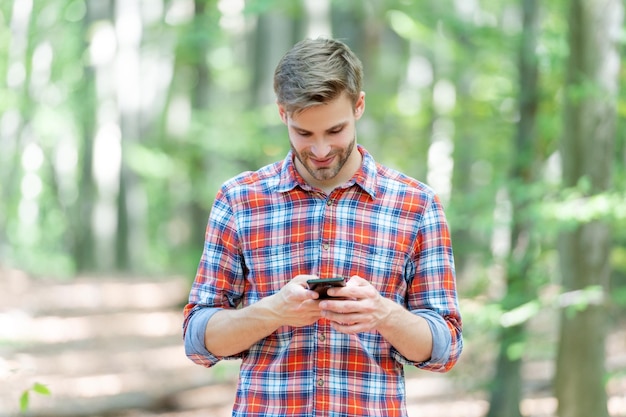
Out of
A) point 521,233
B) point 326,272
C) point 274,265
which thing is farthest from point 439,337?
point 521,233

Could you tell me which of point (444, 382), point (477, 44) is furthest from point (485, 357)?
point (477, 44)

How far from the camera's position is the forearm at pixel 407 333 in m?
2.49

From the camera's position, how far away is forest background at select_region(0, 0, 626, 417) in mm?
5922

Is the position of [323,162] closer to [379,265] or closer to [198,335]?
[379,265]

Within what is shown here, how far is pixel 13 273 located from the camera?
14477mm

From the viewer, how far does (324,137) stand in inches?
103

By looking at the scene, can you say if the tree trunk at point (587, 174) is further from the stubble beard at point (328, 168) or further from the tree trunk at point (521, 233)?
the stubble beard at point (328, 168)

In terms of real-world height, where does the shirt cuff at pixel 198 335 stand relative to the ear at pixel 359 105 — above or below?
below

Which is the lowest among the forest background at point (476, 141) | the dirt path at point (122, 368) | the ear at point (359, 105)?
the dirt path at point (122, 368)

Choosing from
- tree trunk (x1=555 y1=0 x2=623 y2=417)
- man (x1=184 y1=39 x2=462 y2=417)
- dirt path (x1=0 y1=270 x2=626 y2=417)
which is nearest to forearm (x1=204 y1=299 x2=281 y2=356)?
man (x1=184 y1=39 x2=462 y2=417)

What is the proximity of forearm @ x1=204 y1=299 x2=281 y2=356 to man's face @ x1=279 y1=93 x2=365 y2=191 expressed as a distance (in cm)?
43

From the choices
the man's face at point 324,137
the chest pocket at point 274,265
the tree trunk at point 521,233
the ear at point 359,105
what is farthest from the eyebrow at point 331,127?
the tree trunk at point 521,233

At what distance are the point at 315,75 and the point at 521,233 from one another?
5250 mm

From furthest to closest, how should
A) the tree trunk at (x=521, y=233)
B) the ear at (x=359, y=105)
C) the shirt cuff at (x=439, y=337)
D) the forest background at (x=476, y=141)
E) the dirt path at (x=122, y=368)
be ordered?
the dirt path at (x=122, y=368), the tree trunk at (x=521, y=233), the forest background at (x=476, y=141), the ear at (x=359, y=105), the shirt cuff at (x=439, y=337)
